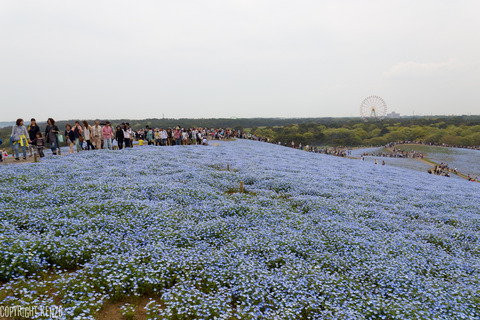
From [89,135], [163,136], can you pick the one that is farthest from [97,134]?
[163,136]

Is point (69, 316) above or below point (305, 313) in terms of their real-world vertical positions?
above

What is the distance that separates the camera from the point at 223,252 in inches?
267

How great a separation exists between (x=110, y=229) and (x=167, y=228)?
1.51 meters

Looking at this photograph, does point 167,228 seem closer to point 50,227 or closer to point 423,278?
point 50,227

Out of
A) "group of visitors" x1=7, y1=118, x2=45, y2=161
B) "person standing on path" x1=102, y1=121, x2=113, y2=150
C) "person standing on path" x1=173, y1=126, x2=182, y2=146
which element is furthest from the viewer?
"person standing on path" x1=173, y1=126, x2=182, y2=146

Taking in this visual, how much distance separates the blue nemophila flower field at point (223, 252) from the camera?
17.0 feet

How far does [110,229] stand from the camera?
7578 mm

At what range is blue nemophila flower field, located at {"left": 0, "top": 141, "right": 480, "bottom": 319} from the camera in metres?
5.17

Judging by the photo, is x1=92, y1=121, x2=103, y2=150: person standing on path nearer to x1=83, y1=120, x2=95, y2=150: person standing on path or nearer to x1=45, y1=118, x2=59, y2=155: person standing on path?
x1=83, y1=120, x2=95, y2=150: person standing on path

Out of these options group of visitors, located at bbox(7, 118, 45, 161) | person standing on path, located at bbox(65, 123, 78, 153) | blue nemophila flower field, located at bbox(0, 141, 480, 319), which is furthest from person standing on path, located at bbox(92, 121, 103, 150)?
blue nemophila flower field, located at bbox(0, 141, 480, 319)

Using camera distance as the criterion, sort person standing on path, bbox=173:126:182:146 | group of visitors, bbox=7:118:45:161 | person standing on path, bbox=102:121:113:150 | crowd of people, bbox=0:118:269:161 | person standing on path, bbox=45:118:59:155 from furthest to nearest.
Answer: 1. person standing on path, bbox=173:126:182:146
2. person standing on path, bbox=102:121:113:150
3. person standing on path, bbox=45:118:59:155
4. crowd of people, bbox=0:118:269:161
5. group of visitors, bbox=7:118:45:161

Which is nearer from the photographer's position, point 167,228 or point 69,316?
point 69,316

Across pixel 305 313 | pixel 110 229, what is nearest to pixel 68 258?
pixel 110 229

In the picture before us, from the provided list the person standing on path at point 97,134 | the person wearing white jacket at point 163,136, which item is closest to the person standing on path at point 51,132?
the person standing on path at point 97,134
